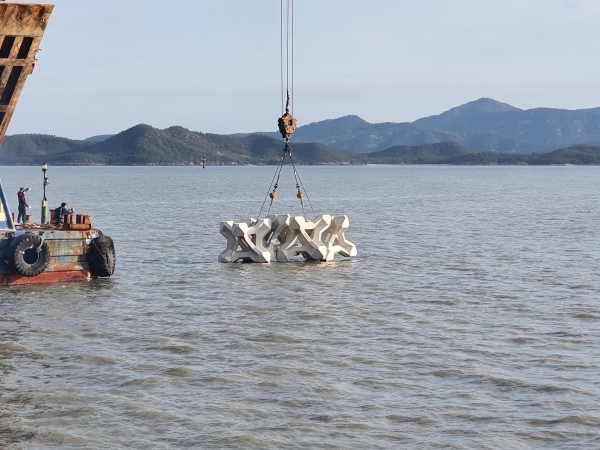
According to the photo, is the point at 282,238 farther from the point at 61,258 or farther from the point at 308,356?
the point at 308,356

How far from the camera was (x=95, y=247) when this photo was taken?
26781 mm

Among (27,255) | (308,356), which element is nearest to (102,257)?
(27,255)

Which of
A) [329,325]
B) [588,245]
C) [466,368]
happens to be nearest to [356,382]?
[466,368]

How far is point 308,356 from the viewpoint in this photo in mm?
17859

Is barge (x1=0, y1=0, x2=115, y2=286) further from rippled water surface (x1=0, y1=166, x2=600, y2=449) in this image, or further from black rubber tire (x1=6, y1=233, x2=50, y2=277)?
rippled water surface (x1=0, y1=166, x2=600, y2=449)

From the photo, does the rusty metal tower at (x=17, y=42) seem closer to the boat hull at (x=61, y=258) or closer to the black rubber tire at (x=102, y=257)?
the boat hull at (x=61, y=258)

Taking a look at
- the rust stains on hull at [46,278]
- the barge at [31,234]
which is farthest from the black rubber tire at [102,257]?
the rust stains on hull at [46,278]

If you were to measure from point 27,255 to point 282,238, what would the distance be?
9740 millimetres

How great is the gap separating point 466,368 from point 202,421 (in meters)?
5.37

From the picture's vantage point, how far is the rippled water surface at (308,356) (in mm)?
13445

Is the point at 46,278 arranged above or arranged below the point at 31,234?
below

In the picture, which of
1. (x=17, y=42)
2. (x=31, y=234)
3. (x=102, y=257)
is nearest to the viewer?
(x=17, y=42)

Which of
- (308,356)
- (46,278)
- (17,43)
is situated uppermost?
(17,43)

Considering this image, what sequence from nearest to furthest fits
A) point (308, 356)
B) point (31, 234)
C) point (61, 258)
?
point (308, 356) < point (31, 234) < point (61, 258)
